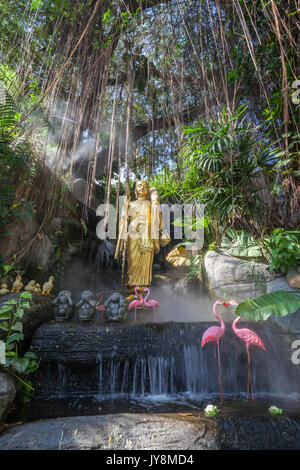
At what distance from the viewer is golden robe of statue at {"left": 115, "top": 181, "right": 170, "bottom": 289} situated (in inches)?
191

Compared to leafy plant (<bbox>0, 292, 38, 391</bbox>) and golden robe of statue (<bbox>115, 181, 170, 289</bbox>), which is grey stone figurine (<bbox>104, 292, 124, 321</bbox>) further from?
golden robe of statue (<bbox>115, 181, 170, 289</bbox>)

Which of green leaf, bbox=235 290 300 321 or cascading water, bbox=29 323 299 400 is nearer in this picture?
green leaf, bbox=235 290 300 321

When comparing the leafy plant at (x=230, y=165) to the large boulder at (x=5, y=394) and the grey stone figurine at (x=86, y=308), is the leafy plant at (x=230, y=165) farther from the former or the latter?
the large boulder at (x=5, y=394)

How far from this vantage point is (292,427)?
180 centimetres

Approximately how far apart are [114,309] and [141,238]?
5.53ft

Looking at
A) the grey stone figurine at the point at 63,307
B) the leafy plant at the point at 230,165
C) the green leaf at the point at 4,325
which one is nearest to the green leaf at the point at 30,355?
the green leaf at the point at 4,325

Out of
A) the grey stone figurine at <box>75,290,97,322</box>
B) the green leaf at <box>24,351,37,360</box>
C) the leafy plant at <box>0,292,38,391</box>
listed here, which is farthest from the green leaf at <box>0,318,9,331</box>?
the grey stone figurine at <box>75,290,97,322</box>

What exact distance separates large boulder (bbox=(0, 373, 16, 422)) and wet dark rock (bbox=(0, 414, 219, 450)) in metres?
0.32

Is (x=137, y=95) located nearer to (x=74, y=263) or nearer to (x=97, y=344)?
(x=74, y=263)

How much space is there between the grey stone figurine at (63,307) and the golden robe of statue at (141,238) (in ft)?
4.59

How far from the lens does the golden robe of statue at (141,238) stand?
15.9ft

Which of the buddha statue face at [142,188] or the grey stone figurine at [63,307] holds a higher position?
the buddha statue face at [142,188]

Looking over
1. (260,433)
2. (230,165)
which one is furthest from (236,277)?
(260,433)
